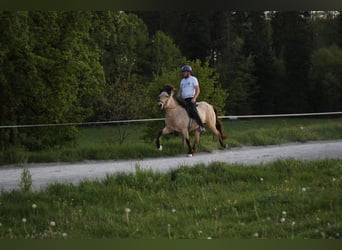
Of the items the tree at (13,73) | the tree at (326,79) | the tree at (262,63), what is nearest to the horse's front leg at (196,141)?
the tree at (262,63)

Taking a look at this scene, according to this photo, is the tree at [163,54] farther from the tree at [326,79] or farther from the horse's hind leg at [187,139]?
Result: the tree at [326,79]

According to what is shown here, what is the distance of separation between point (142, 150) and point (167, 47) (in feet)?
1.82

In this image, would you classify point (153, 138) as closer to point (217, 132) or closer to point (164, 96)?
point (164, 96)

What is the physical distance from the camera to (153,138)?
3277mm

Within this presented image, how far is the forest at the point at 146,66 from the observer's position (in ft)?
10.4

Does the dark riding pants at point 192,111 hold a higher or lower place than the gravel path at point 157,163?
higher

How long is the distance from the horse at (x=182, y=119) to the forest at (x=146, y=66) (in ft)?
0.13

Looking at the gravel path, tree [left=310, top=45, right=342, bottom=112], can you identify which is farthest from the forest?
the gravel path

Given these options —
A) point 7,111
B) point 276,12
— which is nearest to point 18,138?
point 7,111

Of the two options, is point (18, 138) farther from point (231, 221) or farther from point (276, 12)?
point (276, 12)

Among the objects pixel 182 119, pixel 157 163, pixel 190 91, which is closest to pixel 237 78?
pixel 190 91

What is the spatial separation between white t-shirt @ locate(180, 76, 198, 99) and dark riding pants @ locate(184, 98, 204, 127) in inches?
1.0

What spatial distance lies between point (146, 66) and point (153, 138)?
38 centimetres

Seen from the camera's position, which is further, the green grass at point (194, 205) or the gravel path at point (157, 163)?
the gravel path at point (157, 163)
